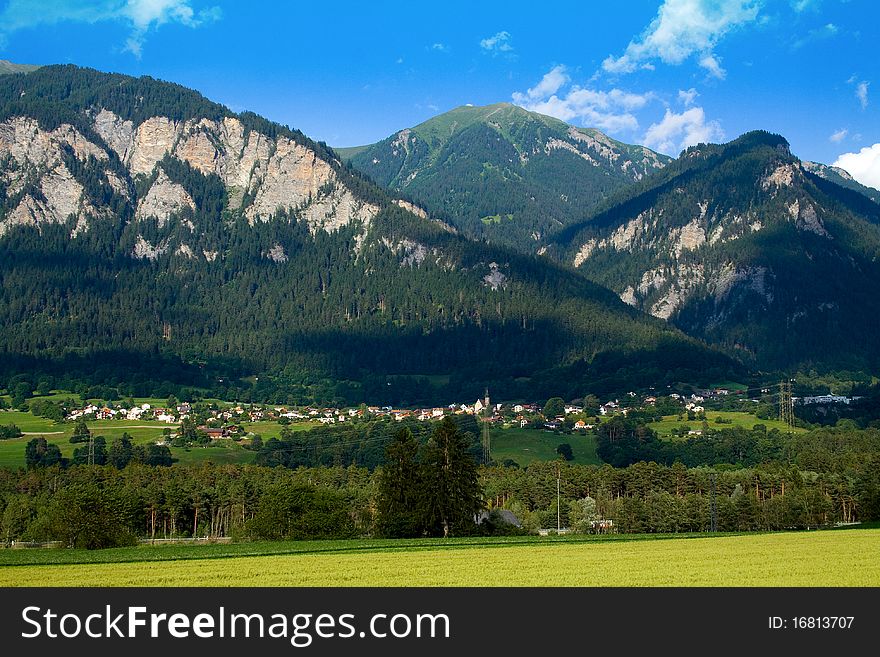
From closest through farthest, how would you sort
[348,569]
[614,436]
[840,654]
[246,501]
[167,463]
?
[840,654] < [348,569] < [246,501] < [167,463] < [614,436]

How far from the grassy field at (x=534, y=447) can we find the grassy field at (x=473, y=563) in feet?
376

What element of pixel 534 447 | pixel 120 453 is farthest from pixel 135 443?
pixel 534 447

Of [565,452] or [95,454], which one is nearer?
[95,454]

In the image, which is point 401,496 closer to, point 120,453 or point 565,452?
point 120,453

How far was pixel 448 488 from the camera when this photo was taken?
7969 cm

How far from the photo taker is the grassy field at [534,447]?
177 meters

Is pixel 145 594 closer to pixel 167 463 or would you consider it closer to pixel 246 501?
pixel 246 501

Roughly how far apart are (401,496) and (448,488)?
373 cm

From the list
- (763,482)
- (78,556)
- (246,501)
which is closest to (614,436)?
(763,482)

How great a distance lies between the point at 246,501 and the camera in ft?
381

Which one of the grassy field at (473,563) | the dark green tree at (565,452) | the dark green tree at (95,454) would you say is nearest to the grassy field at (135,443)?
the dark green tree at (95,454)

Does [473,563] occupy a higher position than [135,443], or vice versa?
[473,563]

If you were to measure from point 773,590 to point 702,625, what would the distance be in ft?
21.8

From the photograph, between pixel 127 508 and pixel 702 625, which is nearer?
pixel 702 625
